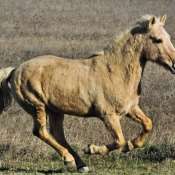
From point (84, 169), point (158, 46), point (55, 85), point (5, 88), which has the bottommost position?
point (84, 169)

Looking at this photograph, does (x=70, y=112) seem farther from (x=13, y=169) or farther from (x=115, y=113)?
(x=13, y=169)

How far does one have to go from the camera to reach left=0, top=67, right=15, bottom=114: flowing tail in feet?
25.8

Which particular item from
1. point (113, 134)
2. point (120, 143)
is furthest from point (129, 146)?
point (113, 134)

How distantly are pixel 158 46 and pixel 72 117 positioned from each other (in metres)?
4.20

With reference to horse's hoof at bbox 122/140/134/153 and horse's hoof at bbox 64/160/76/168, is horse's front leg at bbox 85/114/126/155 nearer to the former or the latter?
horse's hoof at bbox 122/140/134/153

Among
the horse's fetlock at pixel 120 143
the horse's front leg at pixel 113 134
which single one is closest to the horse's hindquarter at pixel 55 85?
the horse's front leg at pixel 113 134

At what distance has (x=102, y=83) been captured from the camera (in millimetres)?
7020

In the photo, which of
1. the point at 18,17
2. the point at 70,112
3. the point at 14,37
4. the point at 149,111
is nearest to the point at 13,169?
the point at 70,112

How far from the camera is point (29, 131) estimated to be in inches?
382

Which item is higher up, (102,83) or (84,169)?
(102,83)

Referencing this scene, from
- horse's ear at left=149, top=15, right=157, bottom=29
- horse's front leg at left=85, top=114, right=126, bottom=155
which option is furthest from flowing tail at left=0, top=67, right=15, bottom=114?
horse's ear at left=149, top=15, right=157, bottom=29

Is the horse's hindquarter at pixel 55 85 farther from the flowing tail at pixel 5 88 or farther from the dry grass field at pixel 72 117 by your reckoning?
the dry grass field at pixel 72 117

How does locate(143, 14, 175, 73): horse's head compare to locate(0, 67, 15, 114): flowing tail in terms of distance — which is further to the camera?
locate(0, 67, 15, 114): flowing tail

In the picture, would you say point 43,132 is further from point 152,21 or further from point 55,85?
point 152,21
